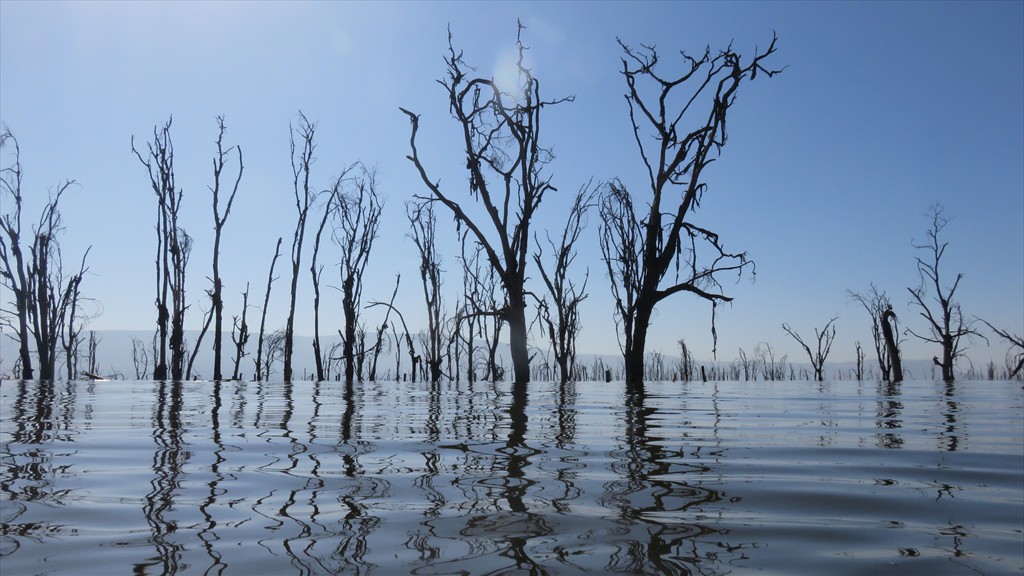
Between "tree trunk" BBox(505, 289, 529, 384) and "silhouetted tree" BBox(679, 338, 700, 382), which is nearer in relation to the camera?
"tree trunk" BBox(505, 289, 529, 384)

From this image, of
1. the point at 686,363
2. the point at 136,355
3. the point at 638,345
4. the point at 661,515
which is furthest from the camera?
the point at 136,355

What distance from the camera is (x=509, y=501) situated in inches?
65.6

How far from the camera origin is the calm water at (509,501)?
3.93 ft

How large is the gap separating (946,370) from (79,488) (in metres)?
30.9

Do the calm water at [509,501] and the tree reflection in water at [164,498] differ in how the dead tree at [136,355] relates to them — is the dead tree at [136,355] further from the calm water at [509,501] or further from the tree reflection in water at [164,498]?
the calm water at [509,501]

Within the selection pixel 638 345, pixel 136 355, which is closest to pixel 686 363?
pixel 638 345

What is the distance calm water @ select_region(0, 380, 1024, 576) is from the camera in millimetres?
1198

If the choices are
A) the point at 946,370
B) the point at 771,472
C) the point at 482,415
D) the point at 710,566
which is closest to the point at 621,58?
the point at 482,415

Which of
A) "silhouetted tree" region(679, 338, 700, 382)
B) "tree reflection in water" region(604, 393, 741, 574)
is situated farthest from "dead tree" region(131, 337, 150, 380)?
"tree reflection in water" region(604, 393, 741, 574)

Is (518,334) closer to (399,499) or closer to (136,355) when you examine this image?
(399,499)

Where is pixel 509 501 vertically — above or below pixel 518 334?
below

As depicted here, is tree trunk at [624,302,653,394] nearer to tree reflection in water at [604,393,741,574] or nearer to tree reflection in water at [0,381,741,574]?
tree reflection in water at [0,381,741,574]

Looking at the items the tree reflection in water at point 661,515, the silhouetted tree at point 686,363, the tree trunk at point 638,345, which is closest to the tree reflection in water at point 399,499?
the tree reflection in water at point 661,515

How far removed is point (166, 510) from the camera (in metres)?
1.60
